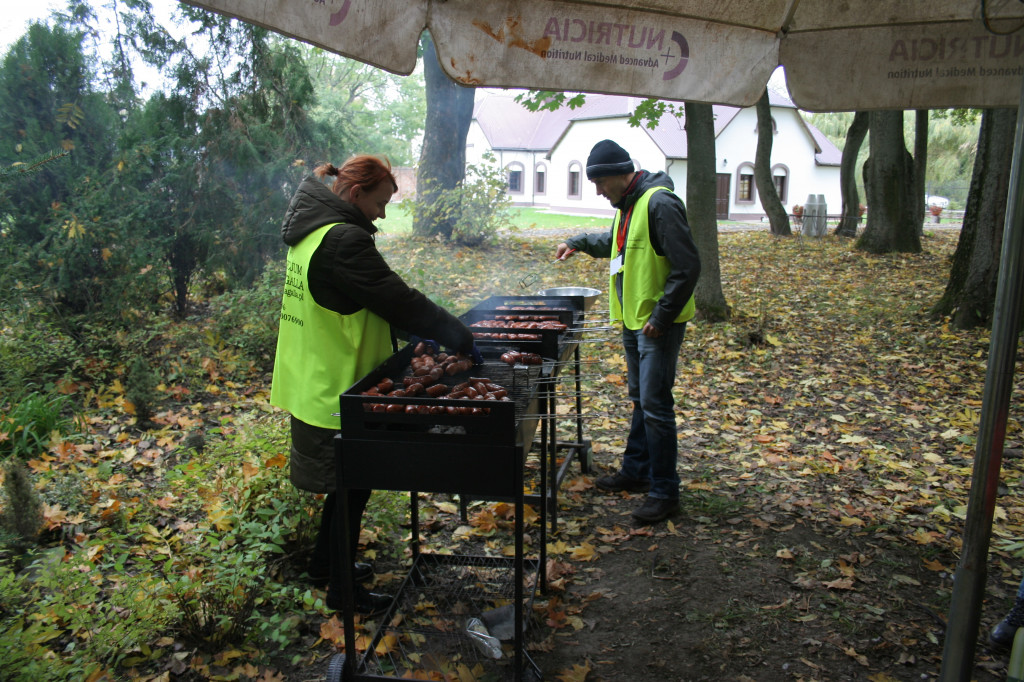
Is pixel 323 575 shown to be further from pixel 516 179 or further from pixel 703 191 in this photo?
pixel 516 179

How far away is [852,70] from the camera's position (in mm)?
3152

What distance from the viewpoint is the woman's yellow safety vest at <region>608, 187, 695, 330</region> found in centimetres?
439

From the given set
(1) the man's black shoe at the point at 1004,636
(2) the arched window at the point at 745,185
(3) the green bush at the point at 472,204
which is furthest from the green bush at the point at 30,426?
(2) the arched window at the point at 745,185

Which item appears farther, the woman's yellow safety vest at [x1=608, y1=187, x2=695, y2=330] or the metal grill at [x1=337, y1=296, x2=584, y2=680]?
the woman's yellow safety vest at [x1=608, y1=187, x2=695, y2=330]

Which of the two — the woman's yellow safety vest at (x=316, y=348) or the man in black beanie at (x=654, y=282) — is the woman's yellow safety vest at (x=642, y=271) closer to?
the man in black beanie at (x=654, y=282)

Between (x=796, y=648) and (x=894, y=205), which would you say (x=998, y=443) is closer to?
(x=796, y=648)

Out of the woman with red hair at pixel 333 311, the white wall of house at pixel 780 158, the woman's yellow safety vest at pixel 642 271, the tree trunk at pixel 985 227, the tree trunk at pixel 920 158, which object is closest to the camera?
the woman with red hair at pixel 333 311

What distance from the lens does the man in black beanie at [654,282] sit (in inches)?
167

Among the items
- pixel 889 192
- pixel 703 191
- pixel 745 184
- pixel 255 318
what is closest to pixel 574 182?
pixel 745 184

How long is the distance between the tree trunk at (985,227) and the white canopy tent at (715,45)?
637 cm

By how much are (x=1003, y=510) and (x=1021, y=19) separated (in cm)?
320

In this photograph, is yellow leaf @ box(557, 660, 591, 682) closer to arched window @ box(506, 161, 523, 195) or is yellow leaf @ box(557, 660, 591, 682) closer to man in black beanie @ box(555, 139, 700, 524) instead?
man in black beanie @ box(555, 139, 700, 524)

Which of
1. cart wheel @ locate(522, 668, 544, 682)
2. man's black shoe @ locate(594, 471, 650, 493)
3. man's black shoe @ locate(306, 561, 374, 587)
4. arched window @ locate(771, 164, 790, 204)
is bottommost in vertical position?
cart wheel @ locate(522, 668, 544, 682)

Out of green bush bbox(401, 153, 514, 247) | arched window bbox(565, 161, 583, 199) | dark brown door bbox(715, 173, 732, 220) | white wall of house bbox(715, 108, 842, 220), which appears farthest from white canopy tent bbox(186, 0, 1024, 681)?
arched window bbox(565, 161, 583, 199)
